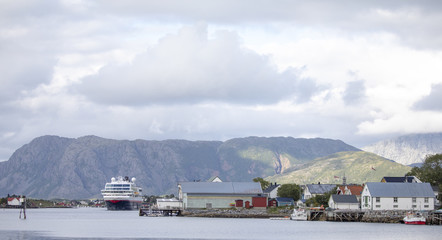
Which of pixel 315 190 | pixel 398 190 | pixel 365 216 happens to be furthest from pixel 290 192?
pixel 365 216

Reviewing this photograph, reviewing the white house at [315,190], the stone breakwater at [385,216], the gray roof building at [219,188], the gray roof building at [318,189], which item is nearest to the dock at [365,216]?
the stone breakwater at [385,216]

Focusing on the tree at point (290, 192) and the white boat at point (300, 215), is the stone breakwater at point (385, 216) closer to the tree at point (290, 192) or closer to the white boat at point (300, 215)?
the white boat at point (300, 215)

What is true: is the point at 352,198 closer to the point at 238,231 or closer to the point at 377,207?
the point at 377,207

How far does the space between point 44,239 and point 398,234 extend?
46.8m

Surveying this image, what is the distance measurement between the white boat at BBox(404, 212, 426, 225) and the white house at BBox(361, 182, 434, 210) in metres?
10.7

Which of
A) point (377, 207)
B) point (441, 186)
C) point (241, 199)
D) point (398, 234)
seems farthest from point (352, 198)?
point (398, 234)

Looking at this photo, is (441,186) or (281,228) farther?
(441,186)

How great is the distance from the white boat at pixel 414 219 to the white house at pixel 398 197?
10.7m

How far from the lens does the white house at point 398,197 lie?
125m

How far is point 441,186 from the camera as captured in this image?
5384 inches

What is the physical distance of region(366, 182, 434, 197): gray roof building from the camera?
124812mm

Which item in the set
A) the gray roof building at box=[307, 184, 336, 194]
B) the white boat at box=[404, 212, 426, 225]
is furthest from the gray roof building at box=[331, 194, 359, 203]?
the gray roof building at box=[307, 184, 336, 194]

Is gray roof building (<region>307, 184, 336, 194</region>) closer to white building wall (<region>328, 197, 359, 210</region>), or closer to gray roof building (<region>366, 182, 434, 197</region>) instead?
white building wall (<region>328, 197, 359, 210</region>)

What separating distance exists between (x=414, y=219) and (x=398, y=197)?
12.9 m
